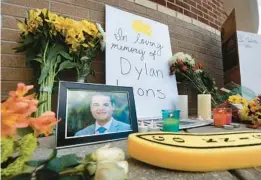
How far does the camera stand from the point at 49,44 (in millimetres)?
879

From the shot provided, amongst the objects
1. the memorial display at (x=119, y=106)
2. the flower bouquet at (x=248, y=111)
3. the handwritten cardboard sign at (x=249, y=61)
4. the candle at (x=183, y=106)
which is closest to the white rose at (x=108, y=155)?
the memorial display at (x=119, y=106)

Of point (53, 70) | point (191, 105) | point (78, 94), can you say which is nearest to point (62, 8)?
point (53, 70)

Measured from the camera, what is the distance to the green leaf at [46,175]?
27 centimetres

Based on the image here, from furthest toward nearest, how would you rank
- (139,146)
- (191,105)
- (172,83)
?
(191,105)
(172,83)
(139,146)

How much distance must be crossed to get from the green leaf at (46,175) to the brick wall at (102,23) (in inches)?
30.2

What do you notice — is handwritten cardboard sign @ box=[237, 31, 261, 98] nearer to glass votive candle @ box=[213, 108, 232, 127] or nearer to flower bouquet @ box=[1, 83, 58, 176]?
glass votive candle @ box=[213, 108, 232, 127]

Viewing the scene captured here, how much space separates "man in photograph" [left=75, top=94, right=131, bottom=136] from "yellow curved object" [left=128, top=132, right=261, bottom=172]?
0.17 metres

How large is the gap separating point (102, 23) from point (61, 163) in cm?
103

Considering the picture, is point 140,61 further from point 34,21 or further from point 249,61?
point 249,61

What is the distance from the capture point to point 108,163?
1.06 feet

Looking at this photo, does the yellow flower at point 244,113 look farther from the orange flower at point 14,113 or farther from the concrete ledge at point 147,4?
the orange flower at point 14,113

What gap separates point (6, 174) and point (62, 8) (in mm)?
999

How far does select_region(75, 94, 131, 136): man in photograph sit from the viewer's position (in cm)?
64

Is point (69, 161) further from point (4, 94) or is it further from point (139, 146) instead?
point (4, 94)
